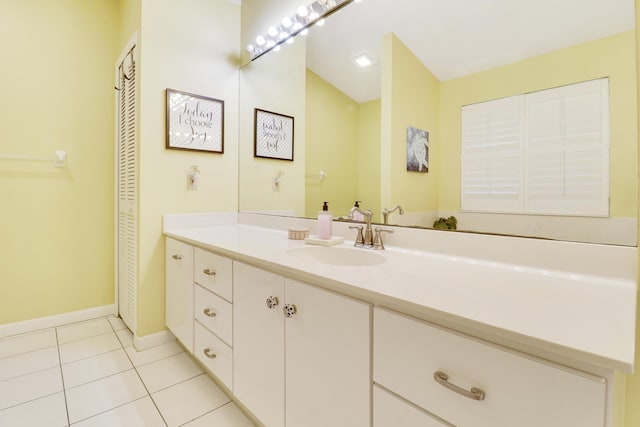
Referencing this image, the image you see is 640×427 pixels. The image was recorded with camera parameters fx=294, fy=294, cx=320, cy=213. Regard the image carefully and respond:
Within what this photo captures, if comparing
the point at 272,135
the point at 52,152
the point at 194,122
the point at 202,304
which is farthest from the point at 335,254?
the point at 52,152

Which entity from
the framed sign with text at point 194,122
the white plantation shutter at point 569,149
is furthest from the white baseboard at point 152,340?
the white plantation shutter at point 569,149

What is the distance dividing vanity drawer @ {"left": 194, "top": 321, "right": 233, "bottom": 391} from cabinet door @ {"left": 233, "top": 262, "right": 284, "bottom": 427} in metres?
0.06

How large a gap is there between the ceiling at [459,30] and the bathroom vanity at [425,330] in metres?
0.61

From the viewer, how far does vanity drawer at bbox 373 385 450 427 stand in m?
0.63

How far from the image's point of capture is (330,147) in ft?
5.39

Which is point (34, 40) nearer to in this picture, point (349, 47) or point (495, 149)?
point (349, 47)

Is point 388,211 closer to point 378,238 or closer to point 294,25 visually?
point 378,238

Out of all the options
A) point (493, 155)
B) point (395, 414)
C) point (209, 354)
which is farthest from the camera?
point (209, 354)

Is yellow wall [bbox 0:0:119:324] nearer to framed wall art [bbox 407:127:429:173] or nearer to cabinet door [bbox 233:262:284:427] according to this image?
cabinet door [bbox 233:262:284:427]

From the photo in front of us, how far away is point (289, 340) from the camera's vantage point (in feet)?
3.14

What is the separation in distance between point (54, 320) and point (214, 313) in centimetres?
164

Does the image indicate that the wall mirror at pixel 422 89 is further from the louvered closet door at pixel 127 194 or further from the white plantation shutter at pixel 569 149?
the louvered closet door at pixel 127 194

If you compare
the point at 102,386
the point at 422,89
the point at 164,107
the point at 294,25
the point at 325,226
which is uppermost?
the point at 294,25

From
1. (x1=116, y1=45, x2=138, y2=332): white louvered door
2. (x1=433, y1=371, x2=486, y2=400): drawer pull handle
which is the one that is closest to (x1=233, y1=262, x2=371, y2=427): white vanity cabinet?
(x1=433, y1=371, x2=486, y2=400): drawer pull handle
